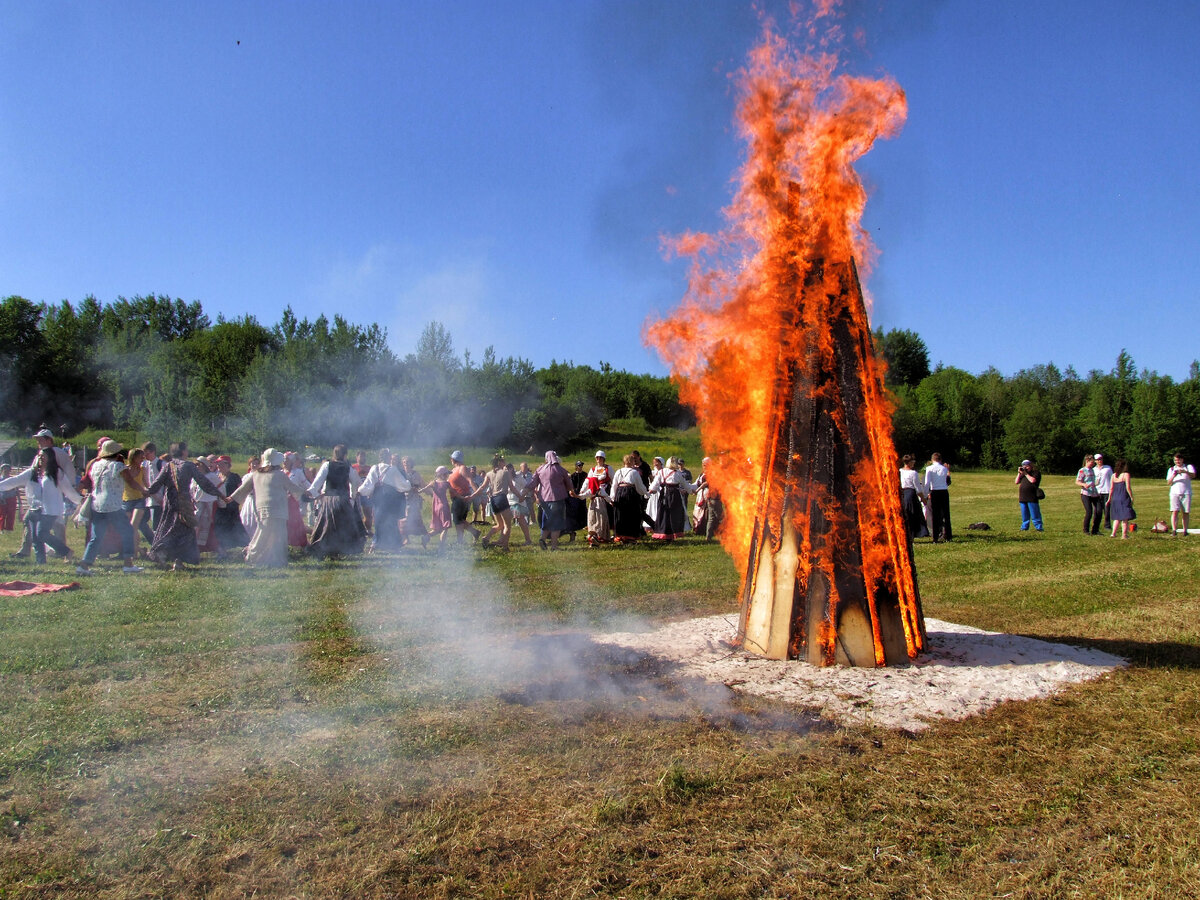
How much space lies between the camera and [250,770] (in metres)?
4.40

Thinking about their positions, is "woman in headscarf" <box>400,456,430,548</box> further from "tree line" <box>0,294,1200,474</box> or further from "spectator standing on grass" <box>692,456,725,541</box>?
"spectator standing on grass" <box>692,456,725,541</box>

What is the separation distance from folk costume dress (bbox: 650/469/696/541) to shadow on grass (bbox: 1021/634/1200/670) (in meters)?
10.2

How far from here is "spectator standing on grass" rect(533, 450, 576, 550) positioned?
52.0 ft

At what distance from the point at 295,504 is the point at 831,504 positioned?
11.1 m

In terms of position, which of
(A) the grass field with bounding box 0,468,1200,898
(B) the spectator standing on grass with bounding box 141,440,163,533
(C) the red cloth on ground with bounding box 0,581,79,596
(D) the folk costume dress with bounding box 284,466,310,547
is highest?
(B) the spectator standing on grass with bounding box 141,440,163,533

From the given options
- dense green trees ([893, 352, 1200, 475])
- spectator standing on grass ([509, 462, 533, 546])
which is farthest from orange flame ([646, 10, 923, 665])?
dense green trees ([893, 352, 1200, 475])

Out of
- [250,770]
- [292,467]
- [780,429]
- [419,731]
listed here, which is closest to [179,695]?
[250,770]

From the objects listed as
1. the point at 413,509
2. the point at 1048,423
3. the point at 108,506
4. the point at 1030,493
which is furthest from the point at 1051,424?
the point at 108,506

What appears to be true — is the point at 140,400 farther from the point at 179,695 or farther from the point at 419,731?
the point at 419,731

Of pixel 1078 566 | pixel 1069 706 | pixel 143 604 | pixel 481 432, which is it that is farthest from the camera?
pixel 1078 566

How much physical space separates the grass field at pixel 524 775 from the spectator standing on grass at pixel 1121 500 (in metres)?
11.1

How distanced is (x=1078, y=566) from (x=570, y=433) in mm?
9399

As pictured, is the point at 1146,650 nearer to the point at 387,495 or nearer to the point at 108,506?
the point at 387,495

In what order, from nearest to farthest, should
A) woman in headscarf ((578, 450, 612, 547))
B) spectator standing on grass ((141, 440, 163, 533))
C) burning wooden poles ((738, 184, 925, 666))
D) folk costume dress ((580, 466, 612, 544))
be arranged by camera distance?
1. burning wooden poles ((738, 184, 925, 666))
2. spectator standing on grass ((141, 440, 163, 533))
3. woman in headscarf ((578, 450, 612, 547))
4. folk costume dress ((580, 466, 612, 544))
